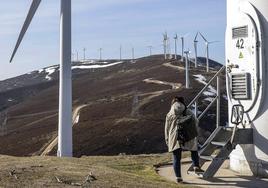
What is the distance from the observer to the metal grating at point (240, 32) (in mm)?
13664

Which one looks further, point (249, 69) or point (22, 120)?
point (22, 120)

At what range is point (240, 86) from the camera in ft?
45.1

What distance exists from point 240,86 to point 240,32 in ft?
4.40

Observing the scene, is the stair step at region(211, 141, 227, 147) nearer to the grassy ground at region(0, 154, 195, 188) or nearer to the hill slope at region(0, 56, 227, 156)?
the grassy ground at region(0, 154, 195, 188)

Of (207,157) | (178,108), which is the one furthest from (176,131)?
(207,157)

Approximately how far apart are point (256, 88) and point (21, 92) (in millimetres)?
113028

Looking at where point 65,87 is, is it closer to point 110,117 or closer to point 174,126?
point 174,126

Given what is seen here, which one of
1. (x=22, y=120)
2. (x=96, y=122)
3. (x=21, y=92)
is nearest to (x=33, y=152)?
(x=96, y=122)

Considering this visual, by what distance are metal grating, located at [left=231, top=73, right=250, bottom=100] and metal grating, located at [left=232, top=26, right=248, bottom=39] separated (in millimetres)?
967

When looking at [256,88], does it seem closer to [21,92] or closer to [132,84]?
[132,84]

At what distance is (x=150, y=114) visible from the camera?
6059 cm

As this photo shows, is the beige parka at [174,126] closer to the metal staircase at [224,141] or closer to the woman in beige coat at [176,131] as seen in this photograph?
the woman in beige coat at [176,131]

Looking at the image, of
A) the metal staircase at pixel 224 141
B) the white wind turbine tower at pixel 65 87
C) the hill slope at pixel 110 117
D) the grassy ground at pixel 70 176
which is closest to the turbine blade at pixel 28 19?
the white wind turbine tower at pixel 65 87

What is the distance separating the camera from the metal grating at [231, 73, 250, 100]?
13.5 metres
